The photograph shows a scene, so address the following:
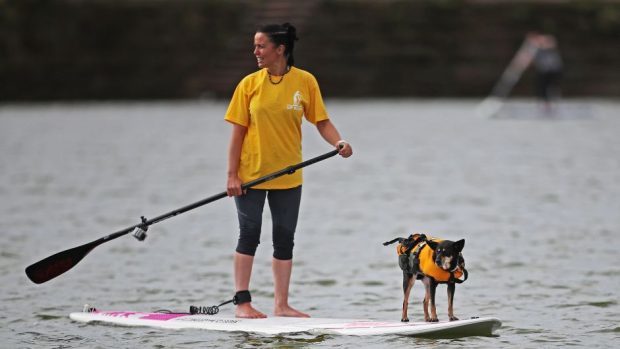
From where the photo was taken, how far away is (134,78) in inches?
1660

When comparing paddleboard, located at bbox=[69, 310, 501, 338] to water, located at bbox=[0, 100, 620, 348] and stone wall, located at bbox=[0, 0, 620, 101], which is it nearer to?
water, located at bbox=[0, 100, 620, 348]

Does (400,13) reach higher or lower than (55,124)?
higher

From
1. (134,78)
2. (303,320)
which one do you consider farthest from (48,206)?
(134,78)

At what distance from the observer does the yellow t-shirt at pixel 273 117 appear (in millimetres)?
9219

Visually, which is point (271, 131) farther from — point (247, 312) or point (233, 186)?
point (247, 312)

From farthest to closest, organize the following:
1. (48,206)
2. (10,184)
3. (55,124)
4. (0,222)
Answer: (55,124)
(10,184)
(48,206)
(0,222)

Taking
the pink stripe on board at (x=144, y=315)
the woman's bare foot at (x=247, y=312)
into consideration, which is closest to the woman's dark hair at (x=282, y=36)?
the woman's bare foot at (x=247, y=312)

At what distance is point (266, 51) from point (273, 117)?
40 centimetres

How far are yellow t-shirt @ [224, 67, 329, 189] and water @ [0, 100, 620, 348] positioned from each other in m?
1.05

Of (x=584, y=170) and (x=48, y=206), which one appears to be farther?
(x=584, y=170)

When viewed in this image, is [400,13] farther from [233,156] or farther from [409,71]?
[233,156]

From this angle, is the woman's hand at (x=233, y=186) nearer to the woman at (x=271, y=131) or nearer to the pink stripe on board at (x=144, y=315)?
the woman at (x=271, y=131)

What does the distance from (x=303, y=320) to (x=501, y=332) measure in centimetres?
124

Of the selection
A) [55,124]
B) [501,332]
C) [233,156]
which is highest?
[55,124]
